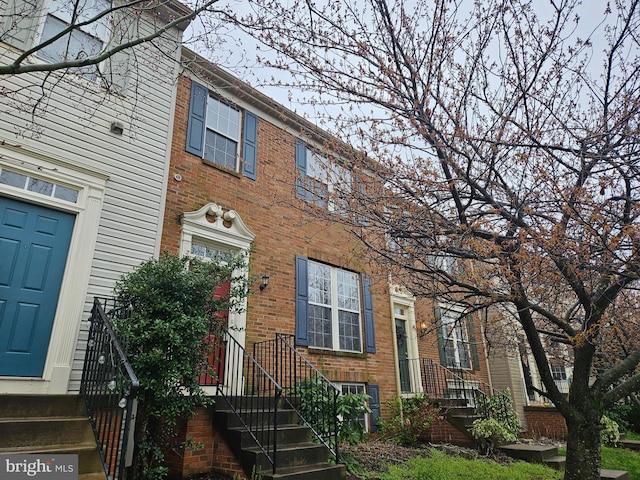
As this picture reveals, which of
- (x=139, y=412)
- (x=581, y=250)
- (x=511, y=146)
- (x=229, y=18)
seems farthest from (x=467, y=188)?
(x=139, y=412)

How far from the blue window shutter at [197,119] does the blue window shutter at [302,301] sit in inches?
110

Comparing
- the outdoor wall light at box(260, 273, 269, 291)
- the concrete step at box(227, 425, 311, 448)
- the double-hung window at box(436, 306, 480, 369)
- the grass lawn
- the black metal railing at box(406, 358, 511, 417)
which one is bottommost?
the grass lawn

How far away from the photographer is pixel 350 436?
6242 millimetres

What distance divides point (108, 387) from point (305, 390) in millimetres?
3316

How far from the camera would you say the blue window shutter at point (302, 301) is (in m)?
7.84

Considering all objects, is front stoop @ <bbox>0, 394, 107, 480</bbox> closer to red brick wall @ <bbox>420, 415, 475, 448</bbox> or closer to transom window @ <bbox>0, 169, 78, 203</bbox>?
transom window @ <bbox>0, 169, 78, 203</bbox>

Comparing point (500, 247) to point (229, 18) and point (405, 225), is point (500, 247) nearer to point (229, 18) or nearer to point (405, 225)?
point (405, 225)

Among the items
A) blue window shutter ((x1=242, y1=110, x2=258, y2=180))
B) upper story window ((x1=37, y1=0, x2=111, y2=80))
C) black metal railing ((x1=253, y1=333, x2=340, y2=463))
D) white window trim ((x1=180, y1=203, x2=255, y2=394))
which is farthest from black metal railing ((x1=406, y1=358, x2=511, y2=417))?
upper story window ((x1=37, y1=0, x2=111, y2=80))

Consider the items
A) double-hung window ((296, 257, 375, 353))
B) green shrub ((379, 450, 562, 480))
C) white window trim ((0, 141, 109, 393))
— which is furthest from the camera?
double-hung window ((296, 257, 375, 353))

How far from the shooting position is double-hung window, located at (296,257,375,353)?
814 cm

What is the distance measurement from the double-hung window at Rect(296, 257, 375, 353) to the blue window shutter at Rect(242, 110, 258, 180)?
196 centimetres

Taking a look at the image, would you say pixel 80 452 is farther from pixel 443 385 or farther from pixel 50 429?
pixel 443 385

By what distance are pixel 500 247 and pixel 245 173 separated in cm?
494

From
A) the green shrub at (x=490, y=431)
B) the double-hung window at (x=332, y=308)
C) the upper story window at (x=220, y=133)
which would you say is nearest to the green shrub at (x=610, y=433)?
Answer: the green shrub at (x=490, y=431)
